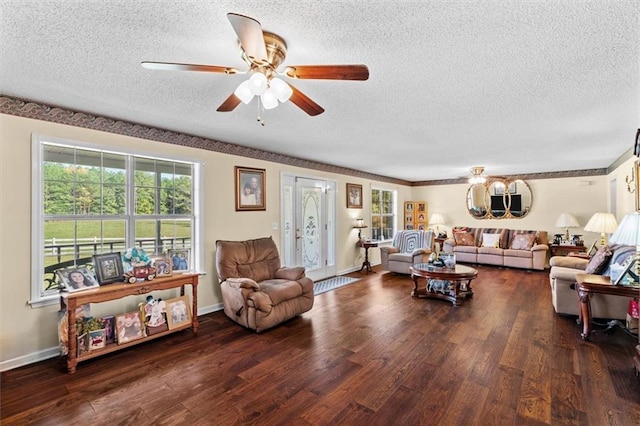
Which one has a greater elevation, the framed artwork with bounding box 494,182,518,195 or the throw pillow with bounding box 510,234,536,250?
the framed artwork with bounding box 494,182,518,195

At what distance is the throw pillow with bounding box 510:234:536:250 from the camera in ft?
22.2

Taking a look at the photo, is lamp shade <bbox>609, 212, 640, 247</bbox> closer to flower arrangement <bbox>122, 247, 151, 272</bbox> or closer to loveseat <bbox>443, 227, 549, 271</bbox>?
flower arrangement <bbox>122, 247, 151, 272</bbox>

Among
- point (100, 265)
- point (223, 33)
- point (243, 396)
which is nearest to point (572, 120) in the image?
point (223, 33)

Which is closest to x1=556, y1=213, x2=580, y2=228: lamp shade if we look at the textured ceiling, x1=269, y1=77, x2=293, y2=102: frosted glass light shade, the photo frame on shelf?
the textured ceiling

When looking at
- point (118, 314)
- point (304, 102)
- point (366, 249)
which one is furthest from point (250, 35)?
point (366, 249)

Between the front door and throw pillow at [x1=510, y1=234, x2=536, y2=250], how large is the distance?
4309 mm

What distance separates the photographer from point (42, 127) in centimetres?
273

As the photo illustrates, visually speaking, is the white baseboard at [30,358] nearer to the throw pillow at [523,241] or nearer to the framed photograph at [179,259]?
the framed photograph at [179,259]

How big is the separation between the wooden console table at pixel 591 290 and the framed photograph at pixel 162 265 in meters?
4.31

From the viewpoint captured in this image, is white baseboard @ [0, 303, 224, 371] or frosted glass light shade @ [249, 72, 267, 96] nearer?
frosted glass light shade @ [249, 72, 267, 96]

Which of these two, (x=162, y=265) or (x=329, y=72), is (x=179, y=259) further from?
(x=329, y=72)

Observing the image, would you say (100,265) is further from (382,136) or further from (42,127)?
(382,136)

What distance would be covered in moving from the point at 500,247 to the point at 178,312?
6.98 meters

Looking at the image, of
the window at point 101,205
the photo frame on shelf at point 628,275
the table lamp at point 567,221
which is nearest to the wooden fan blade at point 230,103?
the window at point 101,205
